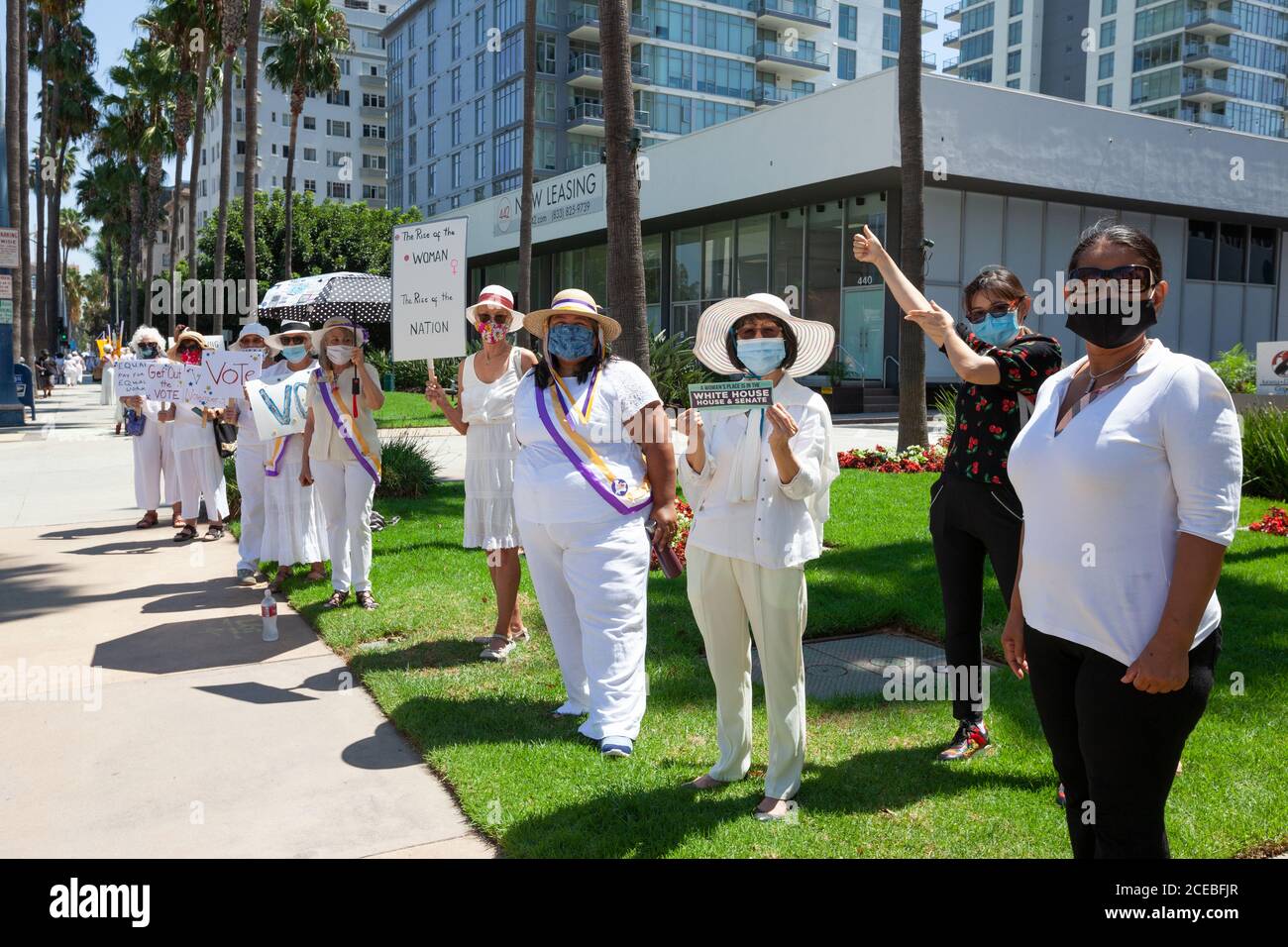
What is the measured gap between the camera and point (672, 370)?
57.6 ft

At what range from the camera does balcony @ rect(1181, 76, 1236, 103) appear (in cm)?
7581

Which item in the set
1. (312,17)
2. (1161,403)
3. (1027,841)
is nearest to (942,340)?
(1161,403)

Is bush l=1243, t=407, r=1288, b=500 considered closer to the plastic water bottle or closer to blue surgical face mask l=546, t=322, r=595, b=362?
blue surgical face mask l=546, t=322, r=595, b=362

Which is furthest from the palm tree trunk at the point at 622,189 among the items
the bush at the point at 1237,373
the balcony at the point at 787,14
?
the balcony at the point at 787,14

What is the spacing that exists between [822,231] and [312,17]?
822 inches

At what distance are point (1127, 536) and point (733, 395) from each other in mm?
1549

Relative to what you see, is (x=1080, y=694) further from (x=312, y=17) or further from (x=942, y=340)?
(x=312, y=17)

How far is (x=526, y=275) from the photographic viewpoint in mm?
20016

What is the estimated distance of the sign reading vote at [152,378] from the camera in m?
9.84

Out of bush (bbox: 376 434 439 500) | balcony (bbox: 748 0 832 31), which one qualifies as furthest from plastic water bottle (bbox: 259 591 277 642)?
balcony (bbox: 748 0 832 31)

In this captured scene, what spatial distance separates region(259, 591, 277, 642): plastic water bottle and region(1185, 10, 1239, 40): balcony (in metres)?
85.0

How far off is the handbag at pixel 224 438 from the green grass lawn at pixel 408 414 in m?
8.63

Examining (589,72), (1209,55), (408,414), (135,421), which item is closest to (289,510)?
(135,421)

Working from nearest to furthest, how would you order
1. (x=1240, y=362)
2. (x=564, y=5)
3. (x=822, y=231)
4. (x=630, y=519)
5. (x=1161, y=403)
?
(x=1161, y=403) → (x=630, y=519) → (x=1240, y=362) → (x=822, y=231) → (x=564, y=5)
